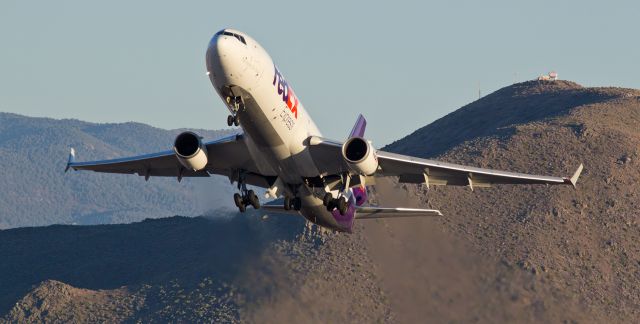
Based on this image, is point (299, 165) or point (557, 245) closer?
point (299, 165)

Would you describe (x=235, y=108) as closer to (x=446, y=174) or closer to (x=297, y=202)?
(x=297, y=202)

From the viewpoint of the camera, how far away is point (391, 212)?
54.8 metres

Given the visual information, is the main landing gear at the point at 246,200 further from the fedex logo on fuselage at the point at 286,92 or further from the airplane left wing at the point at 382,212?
the fedex logo on fuselage at the point at 286,92

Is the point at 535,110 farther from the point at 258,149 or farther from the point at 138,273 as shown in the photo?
the point at 258,149

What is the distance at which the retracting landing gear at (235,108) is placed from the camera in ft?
147

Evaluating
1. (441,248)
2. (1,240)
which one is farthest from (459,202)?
(1,240)

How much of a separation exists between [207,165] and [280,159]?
5.54m

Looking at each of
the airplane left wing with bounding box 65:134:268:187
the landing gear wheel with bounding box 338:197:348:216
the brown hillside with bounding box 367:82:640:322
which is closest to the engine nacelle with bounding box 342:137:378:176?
the landing gear wheel with bounding box 338:197:348:216

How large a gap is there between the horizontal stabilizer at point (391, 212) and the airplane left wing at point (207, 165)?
475 cm

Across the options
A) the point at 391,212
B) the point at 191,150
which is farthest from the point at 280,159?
the point at 391,212

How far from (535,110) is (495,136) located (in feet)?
52.7

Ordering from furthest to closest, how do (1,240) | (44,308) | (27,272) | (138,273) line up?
(1,240)
(27,272)
(138,273)
(44,308)

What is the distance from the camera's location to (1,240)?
4926 inches

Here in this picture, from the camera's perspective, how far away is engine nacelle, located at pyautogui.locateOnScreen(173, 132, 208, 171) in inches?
1905
